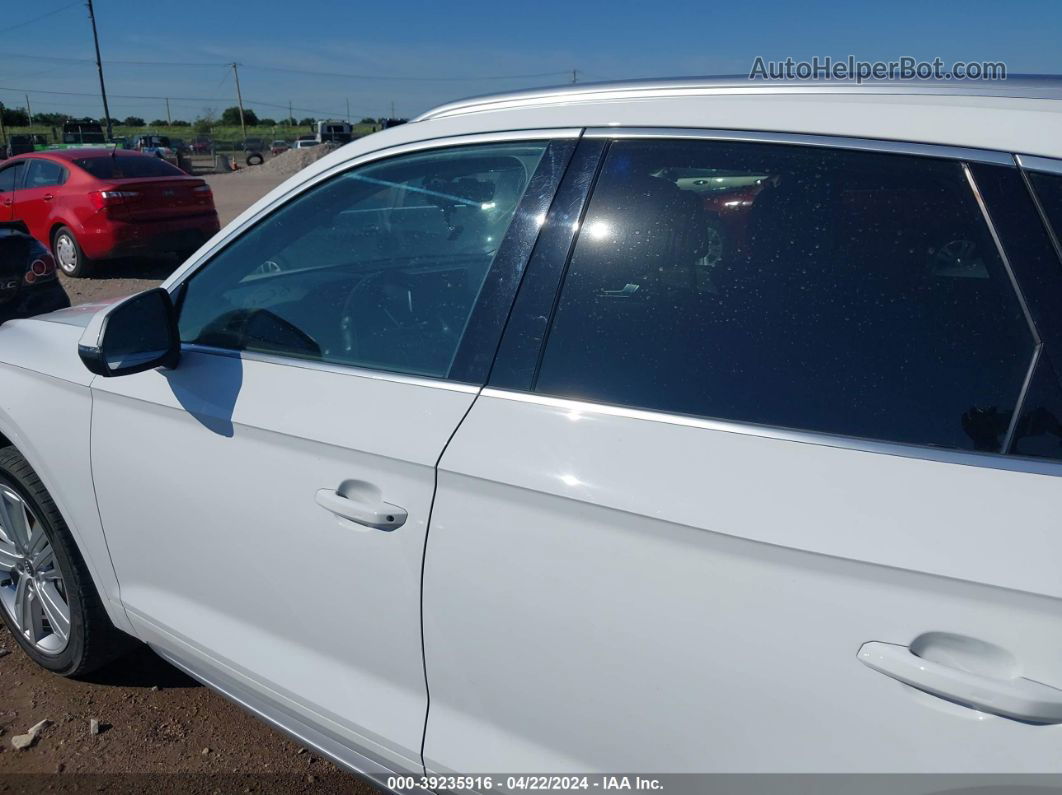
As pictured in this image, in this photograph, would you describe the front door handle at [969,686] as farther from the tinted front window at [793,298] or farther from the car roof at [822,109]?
the car roof at [822,109]

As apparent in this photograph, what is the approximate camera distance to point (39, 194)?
1148cm

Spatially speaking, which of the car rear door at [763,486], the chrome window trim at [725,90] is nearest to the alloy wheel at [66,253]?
the chrome window trim at [725,90]

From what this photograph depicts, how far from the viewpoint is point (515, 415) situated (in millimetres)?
1686

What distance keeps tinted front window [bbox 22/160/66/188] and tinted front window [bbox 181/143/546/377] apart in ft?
34.7

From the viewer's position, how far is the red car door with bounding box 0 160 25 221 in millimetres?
11953

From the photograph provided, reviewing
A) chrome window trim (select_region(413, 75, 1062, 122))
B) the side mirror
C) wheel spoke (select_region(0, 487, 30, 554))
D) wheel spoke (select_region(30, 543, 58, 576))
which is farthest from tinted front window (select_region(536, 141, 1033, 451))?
wheel spoke (select_region(0, 487, 30, 554))

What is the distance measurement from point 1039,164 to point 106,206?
11.3 meters

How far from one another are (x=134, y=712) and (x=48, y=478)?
0.86m

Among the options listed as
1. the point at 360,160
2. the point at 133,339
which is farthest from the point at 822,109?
the point at 133,339

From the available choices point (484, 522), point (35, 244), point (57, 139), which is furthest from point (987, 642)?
point (57, 139)

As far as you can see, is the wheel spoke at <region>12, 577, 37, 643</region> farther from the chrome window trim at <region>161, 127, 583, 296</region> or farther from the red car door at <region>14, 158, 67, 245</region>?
the red car door at <region>14, 158, 67, 245</region>

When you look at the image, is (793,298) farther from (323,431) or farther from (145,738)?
(145,738)

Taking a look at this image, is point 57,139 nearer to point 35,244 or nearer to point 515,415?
point 35,244

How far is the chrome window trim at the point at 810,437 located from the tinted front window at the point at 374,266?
33 centimetres
